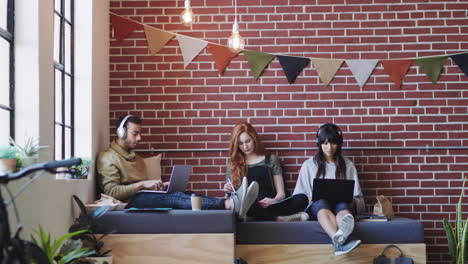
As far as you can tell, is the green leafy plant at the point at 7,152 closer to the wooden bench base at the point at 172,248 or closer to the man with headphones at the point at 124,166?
the wooden bench base at the point at 172,248

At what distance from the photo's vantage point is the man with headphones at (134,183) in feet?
17.0

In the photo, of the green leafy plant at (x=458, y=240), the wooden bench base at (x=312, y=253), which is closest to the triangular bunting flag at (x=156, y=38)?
the wooden bench base at (x=312, y=253)

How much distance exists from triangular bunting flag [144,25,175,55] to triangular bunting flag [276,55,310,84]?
986mm

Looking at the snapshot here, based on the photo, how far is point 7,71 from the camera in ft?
14.0

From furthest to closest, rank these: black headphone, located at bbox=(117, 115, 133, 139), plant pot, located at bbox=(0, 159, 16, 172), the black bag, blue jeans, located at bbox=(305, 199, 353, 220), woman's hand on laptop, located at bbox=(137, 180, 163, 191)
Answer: black headphone, located at bbox=(117, 115, 133, 139) → woman's hand on laptop, located at bbox=(137, 180, 163, 191) → blue jeans, located at bbox=(305, 199, 353, 220) → the black bag → plant pot, located at bbox=(0, 159, 16, 172)

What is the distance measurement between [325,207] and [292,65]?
1400mm

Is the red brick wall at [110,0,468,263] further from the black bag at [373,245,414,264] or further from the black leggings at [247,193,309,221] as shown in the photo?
the black bag at [373,245,414,264]

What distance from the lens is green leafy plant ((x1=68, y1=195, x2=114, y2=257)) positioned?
4610 millimetres

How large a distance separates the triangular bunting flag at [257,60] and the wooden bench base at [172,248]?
171 cm

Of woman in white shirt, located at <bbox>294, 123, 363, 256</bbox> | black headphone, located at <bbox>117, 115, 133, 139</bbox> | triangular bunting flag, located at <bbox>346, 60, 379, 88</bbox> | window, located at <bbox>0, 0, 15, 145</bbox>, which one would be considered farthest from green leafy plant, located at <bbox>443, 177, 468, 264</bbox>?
window, located at <bbox>0, 0, 15, 145</bbox>

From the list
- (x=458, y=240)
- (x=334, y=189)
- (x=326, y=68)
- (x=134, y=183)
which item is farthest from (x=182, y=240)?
(x=458, y=240)

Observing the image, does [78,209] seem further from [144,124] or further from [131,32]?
[131,32]

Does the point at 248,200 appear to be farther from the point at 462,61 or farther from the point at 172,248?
the point at 462,61

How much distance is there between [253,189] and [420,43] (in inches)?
84.1
